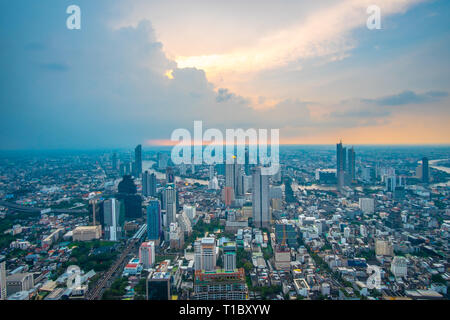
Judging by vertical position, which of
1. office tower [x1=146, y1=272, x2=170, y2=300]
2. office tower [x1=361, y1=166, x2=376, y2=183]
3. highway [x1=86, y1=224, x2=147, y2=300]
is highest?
office tower [x1=361, y1=166, x2=376, y2=183]

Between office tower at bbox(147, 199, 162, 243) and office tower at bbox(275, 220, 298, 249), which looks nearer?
office tower at bbox(275, 220, 298, 249)

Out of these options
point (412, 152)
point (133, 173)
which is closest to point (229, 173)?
point (133, 173)

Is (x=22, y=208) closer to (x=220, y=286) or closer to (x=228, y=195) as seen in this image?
(x=220, y=286)

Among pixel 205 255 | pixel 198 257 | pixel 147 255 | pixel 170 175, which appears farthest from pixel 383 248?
pixel 170 175

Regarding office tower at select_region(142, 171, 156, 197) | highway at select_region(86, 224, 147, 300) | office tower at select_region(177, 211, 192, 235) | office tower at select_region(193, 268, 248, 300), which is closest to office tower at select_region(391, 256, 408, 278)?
office tower at select_region(193, 268, 248, 300)

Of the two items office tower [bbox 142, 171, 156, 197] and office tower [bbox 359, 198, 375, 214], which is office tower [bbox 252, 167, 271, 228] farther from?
office tower [bbox 142, 171, 156, 197]
